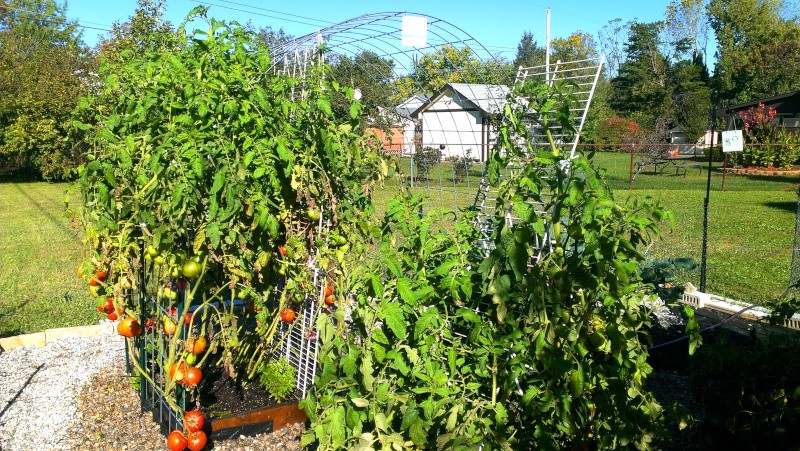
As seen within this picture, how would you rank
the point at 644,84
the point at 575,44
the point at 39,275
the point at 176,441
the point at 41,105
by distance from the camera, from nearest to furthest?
the point at 176,441 → the point at 39,275 → the point at 41,105 → the point at 644,84 → the point at 575,44

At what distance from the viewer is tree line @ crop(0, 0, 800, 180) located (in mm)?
4707

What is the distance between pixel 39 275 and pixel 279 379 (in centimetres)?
496

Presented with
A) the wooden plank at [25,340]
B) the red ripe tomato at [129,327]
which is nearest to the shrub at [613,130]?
the wooden plank at [25,340]

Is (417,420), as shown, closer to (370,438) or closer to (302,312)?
(370,438)

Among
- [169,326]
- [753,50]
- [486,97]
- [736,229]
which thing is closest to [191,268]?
[169,326]

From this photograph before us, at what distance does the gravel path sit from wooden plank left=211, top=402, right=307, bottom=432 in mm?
43

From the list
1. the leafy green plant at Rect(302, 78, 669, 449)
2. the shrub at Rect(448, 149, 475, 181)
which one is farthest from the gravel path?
the shrub at Rect(448, 149, 475, 181)

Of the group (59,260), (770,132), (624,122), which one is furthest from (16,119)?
(624,122)

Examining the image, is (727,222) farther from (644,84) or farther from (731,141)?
(644,84)

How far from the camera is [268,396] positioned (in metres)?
3.81

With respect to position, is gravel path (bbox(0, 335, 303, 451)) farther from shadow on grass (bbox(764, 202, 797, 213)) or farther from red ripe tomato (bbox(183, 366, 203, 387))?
shadow on grass (bbox(764, 202, 797, 213))

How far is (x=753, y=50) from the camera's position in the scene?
124 feet

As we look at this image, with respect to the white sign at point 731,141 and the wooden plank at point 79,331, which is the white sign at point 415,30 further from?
the white sign at point 731,141

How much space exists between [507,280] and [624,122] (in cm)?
3517
